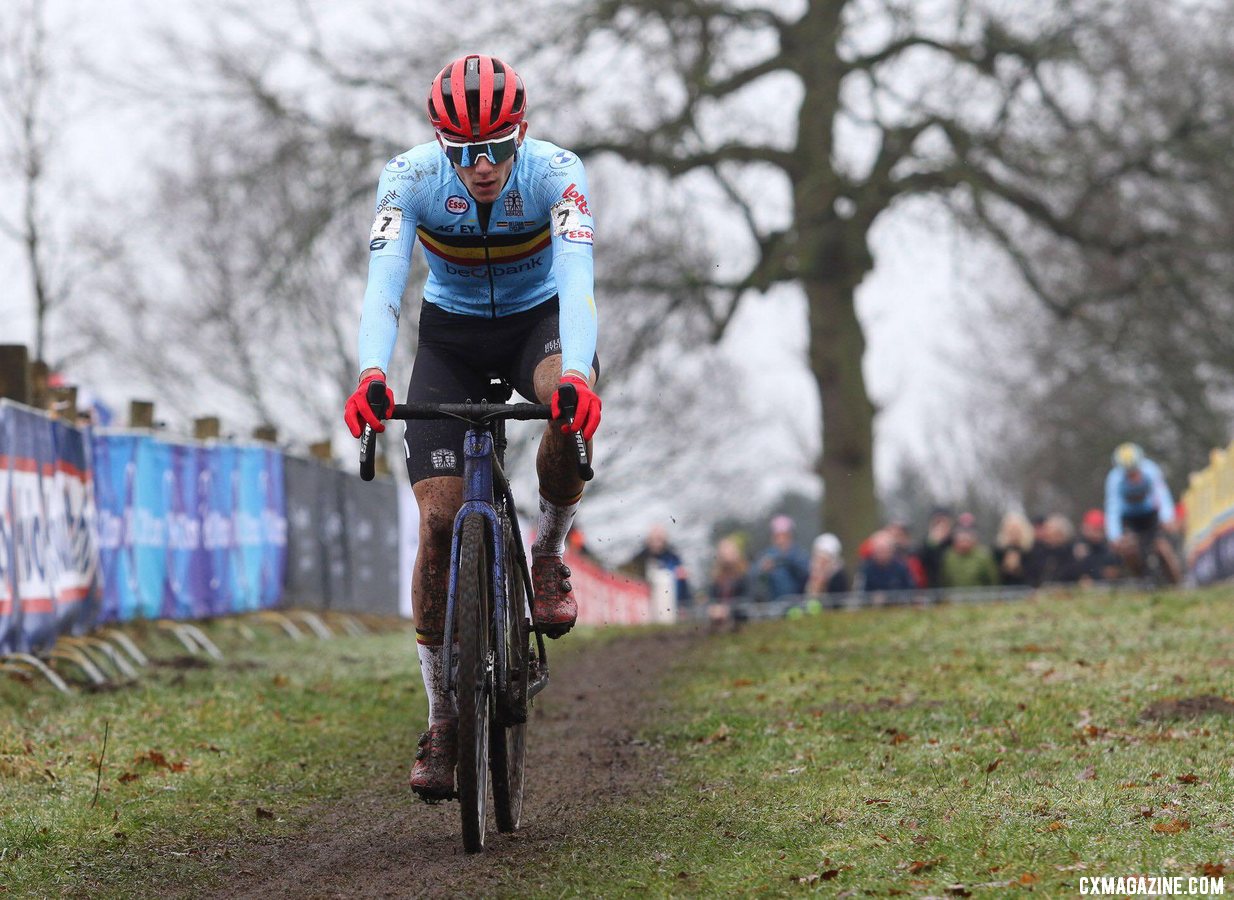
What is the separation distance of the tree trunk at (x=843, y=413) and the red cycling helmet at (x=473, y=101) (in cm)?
1966

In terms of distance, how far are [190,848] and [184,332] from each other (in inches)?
1367

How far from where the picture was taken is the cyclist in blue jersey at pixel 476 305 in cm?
557

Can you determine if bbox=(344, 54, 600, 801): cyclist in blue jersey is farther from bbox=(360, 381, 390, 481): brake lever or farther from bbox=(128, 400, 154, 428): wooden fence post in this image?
bbox=(128, 400, 154, 428): wooden fence post

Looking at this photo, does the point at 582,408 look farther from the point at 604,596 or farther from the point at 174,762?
the point at 604,596

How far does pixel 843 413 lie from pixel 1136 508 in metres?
7.72

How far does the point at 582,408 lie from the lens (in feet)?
17.6

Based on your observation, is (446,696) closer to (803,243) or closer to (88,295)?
(803,243)

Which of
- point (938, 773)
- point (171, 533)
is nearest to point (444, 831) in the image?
point (938, 773)

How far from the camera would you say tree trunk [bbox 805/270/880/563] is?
25.0 m

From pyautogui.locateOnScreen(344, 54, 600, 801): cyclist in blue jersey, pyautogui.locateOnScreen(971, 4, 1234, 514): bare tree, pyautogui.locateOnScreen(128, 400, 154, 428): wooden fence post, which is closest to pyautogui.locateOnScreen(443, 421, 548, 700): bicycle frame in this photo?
pyautogui.locateOnScreen(344, 54, 600, 801): cyclist in blue jersey

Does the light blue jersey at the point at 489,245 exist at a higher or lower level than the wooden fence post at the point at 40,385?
lower

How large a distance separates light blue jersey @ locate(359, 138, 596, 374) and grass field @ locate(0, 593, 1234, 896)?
1.74 metres

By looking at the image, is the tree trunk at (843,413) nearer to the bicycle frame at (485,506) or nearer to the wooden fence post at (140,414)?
the wooden fence post at (140,414)

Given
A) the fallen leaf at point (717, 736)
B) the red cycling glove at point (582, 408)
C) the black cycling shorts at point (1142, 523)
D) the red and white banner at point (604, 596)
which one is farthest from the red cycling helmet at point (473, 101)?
the red and white banner at point (604, 596)
